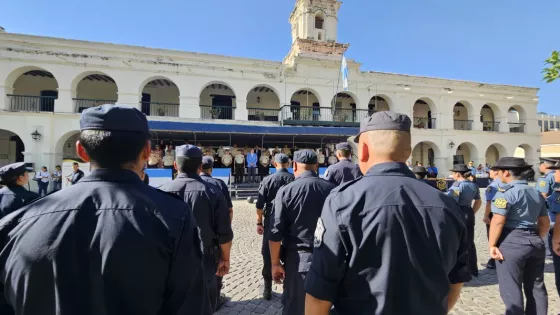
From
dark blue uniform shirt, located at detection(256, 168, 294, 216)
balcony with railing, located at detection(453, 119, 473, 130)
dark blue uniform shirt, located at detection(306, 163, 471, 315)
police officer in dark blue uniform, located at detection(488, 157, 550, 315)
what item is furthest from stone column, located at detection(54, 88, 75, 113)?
balcony with railing, located at detection(453, 119, 473, 130)

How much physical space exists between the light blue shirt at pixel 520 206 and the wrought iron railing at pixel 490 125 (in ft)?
86.3

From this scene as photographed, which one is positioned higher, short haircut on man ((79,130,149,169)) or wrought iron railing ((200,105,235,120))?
wrought iron railing ((200,105,235,120))

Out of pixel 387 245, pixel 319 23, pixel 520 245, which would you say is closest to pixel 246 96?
pixel 319 23

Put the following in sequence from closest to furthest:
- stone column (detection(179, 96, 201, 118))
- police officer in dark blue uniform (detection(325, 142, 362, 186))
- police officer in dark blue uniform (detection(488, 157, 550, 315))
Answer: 1. police officer in dark blue uniform (detection(488, 157, 550, 315))
2. police officer in dark blue uniform (detection(325, 142, 362, 186))
3. stone column (detection(179, 96, 201, 118))

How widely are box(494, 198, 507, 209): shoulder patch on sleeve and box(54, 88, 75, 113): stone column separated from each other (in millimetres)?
19724

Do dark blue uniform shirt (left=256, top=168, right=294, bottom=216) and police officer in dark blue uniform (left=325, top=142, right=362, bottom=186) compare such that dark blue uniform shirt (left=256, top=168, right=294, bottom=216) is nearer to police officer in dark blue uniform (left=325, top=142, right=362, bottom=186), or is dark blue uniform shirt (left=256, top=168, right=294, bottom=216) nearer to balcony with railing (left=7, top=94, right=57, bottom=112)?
police officer in dark blue uniform (left=325, top=142, right=362, bottom=186)

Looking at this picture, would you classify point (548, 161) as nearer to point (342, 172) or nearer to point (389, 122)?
point (342, 172)

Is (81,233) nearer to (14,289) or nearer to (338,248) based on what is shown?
(14,289)

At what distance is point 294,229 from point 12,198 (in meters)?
3.48

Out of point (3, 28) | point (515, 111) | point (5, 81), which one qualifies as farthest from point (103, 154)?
point (515, 111)

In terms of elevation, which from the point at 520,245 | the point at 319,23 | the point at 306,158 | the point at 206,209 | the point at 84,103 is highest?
the point at 319,23

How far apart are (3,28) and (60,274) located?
23.4 metres

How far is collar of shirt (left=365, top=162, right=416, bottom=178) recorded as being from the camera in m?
1.60

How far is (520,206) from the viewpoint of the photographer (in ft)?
10.6
